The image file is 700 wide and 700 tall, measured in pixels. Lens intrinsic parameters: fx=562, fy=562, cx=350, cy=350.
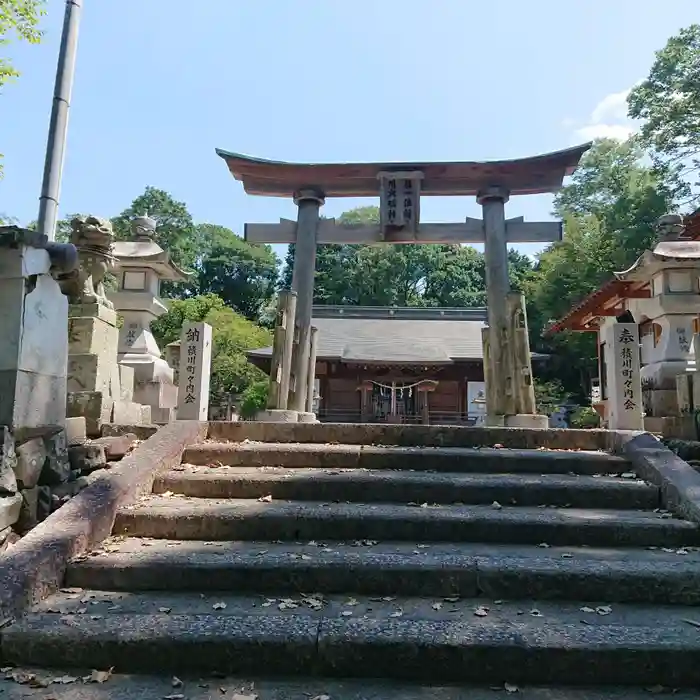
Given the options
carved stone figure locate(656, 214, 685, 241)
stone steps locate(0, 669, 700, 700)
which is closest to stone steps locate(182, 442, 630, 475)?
stone steps locate(0, 669, 700, 700)

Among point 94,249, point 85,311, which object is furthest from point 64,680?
point 94,249

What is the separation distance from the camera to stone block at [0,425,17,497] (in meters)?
2.85

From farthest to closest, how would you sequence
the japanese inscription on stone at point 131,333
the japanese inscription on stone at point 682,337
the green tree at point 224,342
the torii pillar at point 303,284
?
1. the green tree at point 224,342
2. the torii pillar at point 303,284
3. the japanese inscription on stone at point 131,333
4. the japanese inscription on stone at point 682,337

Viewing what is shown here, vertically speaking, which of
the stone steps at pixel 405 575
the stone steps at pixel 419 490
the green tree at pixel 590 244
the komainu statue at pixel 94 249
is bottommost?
the stone steps at pixel 405 575

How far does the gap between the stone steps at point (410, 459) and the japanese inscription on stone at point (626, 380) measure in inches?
44.5

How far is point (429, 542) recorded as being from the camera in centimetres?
302

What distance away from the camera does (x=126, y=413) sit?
184 inches

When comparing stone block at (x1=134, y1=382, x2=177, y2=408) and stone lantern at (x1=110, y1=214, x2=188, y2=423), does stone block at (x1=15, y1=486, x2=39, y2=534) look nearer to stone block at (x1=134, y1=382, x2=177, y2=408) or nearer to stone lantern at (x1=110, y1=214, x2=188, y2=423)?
stone lantern at (x1=110, y1=214, x2=188, y2=423)

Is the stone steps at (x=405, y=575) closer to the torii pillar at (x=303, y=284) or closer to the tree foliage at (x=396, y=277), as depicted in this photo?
the torii pillar at (x=303, y=284)

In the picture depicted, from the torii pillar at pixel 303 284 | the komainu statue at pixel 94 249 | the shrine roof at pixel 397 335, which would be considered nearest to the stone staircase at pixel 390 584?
the komainu statue at pixel 94 249

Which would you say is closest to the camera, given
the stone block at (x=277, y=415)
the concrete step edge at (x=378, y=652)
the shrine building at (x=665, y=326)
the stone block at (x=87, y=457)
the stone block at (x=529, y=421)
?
the concrete step edge at (x=378, y=652)

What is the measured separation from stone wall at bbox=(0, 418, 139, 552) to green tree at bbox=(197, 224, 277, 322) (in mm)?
30591

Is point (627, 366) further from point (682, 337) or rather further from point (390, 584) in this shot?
point (390, 584)

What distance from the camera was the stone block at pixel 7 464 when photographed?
285cm
